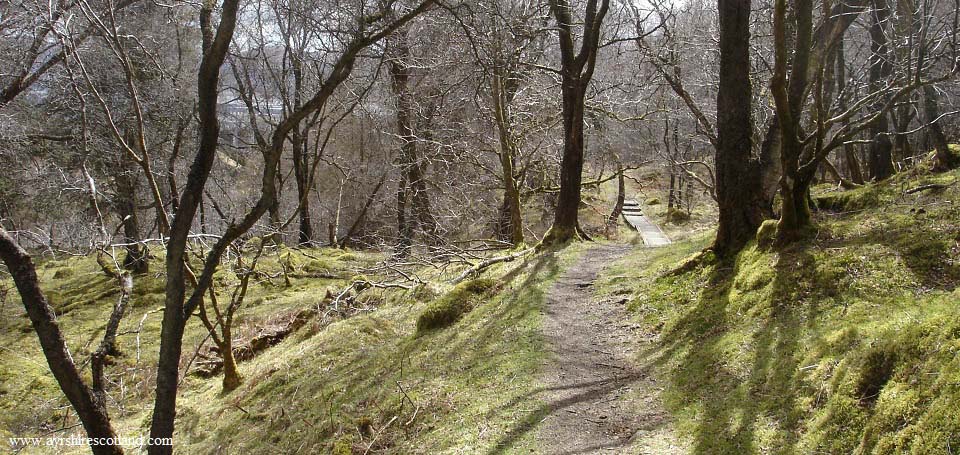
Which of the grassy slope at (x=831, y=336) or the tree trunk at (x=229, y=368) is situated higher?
the grassy slope at (x=831, y=336)

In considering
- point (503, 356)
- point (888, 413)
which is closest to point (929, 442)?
point (888, 413)

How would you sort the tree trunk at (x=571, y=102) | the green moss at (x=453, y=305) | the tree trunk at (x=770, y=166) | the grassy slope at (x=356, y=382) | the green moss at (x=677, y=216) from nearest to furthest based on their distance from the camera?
the grassy slope at (x=356, y=382) < the tree trunk at (x=770, y=166) < the green moss at (x=453, y=305) < the tree trunk at (x=571, y=102) < the green moss at (x=677, y=216)

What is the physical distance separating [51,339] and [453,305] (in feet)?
16.5

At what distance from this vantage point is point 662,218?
27.2 meters

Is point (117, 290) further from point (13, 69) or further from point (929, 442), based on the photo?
point (929, 442)

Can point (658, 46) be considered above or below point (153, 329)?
above

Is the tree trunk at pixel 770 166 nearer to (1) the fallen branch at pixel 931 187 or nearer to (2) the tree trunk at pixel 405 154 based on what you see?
(1) the fallen branch at pixel 931 187

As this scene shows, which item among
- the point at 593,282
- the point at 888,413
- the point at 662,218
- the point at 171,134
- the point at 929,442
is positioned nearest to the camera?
the point at 929,442

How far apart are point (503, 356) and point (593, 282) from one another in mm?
2565

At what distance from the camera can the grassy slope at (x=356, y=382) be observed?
539cm

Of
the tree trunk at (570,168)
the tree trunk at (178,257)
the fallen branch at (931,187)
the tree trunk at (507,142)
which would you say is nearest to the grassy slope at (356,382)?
the tree trunk at (178,257)

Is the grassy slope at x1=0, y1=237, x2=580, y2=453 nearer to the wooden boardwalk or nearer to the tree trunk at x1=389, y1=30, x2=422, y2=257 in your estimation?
the tree trunk at x1=389, y1=30, x2=422, y2=257

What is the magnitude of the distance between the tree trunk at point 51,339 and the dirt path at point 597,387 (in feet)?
10.8

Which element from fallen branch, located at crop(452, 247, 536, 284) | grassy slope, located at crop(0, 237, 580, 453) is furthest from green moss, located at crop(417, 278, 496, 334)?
fallen branch, located at crop(452, 247, 536, 284)
